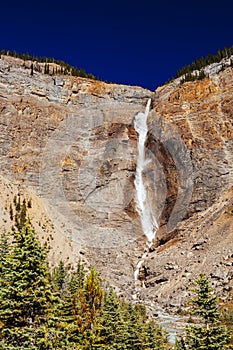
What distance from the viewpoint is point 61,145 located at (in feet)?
211

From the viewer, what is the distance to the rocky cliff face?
44438 mm

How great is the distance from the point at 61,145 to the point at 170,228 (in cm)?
2677

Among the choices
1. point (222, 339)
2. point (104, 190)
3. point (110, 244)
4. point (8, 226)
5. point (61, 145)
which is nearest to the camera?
point (222, 339)

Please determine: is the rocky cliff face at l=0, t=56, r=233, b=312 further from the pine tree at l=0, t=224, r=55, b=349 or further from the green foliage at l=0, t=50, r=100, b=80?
the pine tree at l=0, t=224, r=55, b=349

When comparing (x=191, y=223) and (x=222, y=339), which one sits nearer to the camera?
(x=222, y=339)

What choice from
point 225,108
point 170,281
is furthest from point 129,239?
point 225,108

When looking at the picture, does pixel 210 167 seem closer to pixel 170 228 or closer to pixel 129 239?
pixel 170 228

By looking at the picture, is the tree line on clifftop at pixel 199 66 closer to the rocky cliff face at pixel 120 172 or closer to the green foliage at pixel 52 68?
the rocky cliff face at pixel 120 172

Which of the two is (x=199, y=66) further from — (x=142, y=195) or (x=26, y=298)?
(x=26, y=298)

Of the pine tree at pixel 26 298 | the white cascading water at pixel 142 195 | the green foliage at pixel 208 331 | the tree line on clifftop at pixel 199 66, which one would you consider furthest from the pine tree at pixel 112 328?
the tree line on clifftop at pixel 199 66

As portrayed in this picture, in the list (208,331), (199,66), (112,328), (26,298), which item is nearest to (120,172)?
(199,66)

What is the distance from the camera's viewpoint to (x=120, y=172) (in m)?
60.9

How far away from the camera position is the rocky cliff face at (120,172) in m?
44.4

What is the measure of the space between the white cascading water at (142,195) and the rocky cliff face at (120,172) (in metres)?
1.11
